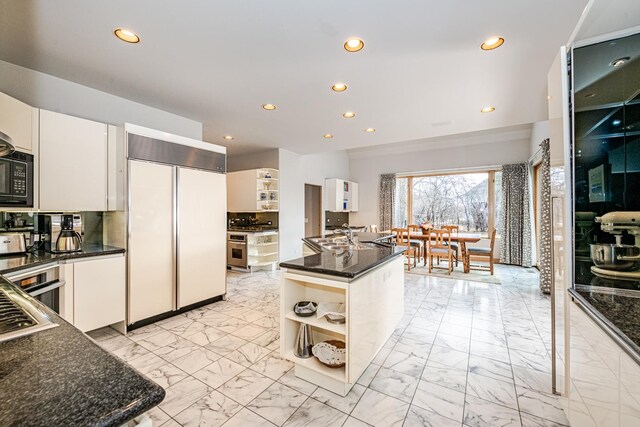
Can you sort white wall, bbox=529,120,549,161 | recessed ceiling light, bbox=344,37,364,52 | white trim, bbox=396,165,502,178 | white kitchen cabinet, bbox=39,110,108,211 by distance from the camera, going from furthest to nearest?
white trim, bbox=396,165,502,178
white wall, bbox=529,120,549,161
white kitchen cabinet, bbox=39,110,108,211
recessed ceiling light, bbox=344,37,364,52

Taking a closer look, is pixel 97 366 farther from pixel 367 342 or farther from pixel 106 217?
pixel 106 217

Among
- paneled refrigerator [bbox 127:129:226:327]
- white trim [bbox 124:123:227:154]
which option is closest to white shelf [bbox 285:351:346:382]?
paneled refrigerator [bbox 127:129:226:327]

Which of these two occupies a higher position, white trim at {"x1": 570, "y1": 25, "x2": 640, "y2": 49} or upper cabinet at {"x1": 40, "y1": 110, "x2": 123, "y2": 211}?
white trim at {"x1": 570, "y1": 25, "x2": 640, "y2": 49}

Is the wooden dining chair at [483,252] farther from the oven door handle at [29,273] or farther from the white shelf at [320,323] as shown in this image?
the oven door handle at [29,273]

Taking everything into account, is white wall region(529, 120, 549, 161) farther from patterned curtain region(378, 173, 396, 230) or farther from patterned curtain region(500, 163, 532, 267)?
patterned curtain region(378, 173, 396, 230)

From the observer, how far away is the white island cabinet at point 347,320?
66.7 inches

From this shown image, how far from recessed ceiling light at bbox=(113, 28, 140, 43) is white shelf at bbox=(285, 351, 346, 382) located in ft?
8.60

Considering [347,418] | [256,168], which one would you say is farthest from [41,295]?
[256,168]

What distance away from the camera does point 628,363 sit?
2.87 ft

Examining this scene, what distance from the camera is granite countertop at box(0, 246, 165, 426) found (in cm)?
48

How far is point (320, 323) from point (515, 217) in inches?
236

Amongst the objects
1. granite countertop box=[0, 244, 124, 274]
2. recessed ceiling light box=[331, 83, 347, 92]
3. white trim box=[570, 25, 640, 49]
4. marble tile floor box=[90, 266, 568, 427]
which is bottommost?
marble tile floor box=[90, 266, 568, 427]

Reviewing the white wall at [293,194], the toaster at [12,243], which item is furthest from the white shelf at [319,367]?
the white wall at [293,194]

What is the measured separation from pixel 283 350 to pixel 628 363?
172 cm
